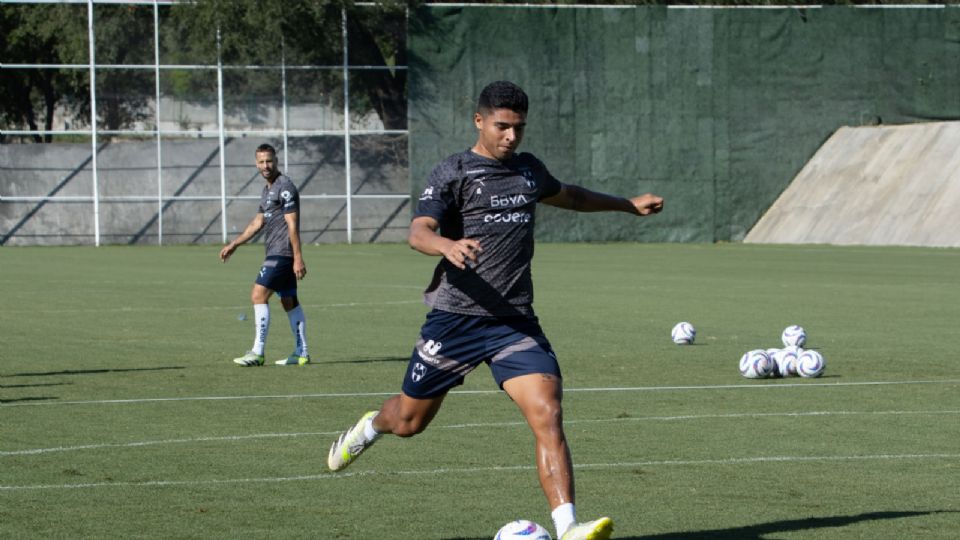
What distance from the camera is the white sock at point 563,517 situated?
6.93m

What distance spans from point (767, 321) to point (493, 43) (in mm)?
30235

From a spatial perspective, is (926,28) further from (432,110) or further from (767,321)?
(767,321)

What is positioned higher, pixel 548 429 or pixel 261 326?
pixel 548 429

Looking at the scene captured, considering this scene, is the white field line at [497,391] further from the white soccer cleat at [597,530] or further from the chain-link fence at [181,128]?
the chain-link fence at [181,128]

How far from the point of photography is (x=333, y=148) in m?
49.9

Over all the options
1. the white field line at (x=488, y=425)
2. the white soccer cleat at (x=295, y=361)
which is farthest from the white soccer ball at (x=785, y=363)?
the white soccer cleat at (x=295, y=361)

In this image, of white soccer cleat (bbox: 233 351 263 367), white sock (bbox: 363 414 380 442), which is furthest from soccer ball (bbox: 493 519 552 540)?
white soccer cleat (bbox: 233 351 263 367)

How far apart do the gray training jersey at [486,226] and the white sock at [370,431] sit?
3.17 ft

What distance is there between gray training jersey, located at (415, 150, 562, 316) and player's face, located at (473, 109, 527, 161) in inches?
4.7

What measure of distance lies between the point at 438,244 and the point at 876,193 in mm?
39692

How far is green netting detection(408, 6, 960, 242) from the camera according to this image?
162 ft

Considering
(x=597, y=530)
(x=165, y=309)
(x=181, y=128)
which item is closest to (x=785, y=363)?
(x=597, y=530)

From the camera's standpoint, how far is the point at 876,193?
45.2 meters

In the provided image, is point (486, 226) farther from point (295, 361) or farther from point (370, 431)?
point (295, 361)
